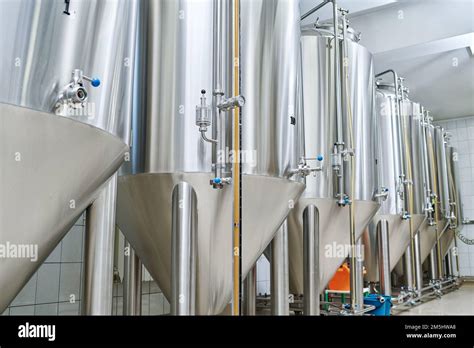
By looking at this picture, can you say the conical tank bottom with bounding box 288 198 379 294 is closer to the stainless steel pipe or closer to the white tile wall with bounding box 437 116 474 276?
the stainless steel pipe

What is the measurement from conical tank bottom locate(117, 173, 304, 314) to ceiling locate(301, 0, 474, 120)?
286cm

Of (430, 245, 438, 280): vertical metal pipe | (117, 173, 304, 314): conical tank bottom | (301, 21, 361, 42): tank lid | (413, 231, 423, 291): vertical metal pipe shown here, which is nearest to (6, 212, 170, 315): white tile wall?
(117, 173, 304, 314): conical tank bottom

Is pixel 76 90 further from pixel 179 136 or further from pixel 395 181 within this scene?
pixel 395 181

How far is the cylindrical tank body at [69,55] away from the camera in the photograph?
4.02 ft

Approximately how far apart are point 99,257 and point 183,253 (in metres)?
0.31

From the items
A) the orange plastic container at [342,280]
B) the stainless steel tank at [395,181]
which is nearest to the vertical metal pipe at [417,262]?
the stainless steel tank at [395,181]

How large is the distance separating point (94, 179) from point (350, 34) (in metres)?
2.95

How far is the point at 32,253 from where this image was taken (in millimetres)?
1332

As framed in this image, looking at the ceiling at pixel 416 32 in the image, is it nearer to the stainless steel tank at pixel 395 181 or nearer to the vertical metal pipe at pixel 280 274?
the stainless steel tank at pixel 395 181

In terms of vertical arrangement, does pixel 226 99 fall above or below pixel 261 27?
below

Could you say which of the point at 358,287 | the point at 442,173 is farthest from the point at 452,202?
the point at 358,287

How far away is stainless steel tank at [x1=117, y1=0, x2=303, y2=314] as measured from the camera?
1.90m
